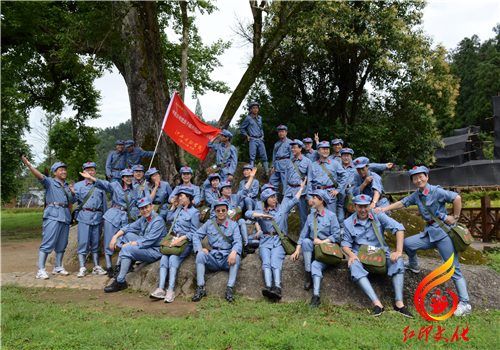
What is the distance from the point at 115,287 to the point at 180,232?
1.65 m

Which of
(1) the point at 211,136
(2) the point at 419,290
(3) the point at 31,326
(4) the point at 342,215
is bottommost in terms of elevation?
(3) the point at 31,326

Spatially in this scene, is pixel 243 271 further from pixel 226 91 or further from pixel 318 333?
pixel 226 91

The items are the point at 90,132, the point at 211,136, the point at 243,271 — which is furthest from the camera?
the point at 90,132

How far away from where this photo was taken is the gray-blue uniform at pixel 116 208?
27.0ft

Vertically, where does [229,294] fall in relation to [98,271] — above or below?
above

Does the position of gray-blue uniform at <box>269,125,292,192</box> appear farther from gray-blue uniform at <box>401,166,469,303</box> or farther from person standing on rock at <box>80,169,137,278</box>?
gray-blue uniform at <box>401,166,469,303</box>

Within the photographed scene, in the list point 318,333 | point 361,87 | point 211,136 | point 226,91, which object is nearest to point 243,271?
point 318,333

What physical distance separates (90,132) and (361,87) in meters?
14.5

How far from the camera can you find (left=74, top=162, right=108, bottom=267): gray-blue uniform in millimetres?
8281

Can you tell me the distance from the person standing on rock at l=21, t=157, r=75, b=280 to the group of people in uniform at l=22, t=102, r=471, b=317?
0.02 m

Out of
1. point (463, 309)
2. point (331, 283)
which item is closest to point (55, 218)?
point (331, 283)

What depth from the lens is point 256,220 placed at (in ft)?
23.2

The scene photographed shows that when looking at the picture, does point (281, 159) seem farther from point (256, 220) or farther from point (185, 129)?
point (256, 220)

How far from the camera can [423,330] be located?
4.60 meters
